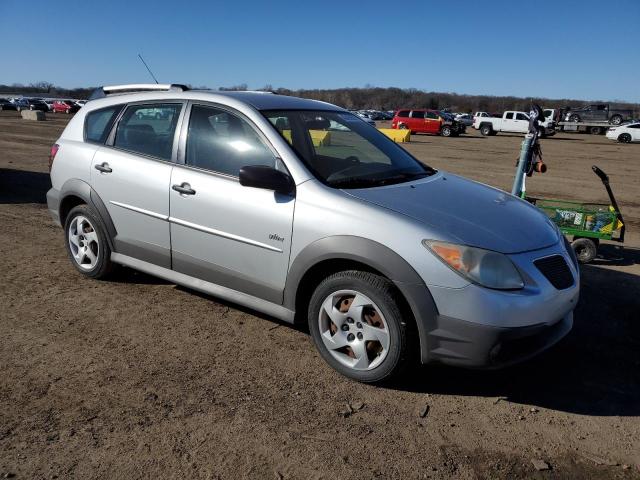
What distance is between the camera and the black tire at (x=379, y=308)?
3.07m

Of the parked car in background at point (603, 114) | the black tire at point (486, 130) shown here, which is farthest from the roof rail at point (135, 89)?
the parked car in background at point (603, 114)

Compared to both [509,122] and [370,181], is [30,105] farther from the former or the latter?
[370,181]

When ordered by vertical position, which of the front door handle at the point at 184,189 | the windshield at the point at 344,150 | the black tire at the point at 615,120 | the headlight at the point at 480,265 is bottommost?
the headlight at the point at 480,265

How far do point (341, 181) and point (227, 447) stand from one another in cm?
182

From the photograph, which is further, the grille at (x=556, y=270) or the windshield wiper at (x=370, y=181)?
the windshield wiper at (x=370, y=181)

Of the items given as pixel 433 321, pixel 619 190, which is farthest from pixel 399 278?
pixel 619 190

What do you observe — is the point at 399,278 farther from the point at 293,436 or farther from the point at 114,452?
the point at 114,452

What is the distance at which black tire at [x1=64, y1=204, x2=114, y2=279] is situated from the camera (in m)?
4.63

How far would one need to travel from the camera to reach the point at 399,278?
9.88 ft

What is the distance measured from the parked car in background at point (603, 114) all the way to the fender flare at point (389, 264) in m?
46.9

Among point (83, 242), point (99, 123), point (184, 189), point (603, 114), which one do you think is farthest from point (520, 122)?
point (184, 189)

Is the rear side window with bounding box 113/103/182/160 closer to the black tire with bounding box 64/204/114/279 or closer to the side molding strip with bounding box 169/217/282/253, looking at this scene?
the side molding strip with bounding box 169/217/282/253

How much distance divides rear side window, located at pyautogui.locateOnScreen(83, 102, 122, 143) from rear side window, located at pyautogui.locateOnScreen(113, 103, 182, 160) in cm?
15

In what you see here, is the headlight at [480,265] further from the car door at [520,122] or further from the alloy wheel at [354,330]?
the car door at [520,122]
